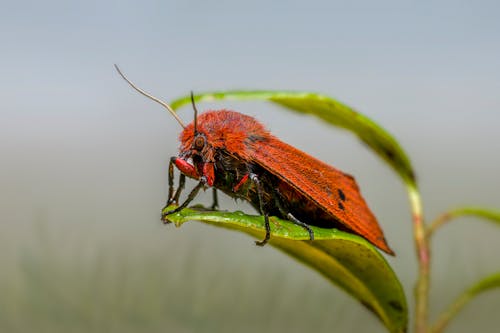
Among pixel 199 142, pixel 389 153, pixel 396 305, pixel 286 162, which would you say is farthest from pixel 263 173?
pixel 396 305

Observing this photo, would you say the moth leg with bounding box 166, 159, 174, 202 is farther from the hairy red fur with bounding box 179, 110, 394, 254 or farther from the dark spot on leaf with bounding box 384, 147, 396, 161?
the dark spot on leaf with bounding box 384, 147, 396, 161

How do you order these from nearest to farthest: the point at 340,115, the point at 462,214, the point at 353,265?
1. the point at 353,265
2. the point at 340,115
3. the point at 462,214

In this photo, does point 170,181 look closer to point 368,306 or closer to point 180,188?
point 180,188

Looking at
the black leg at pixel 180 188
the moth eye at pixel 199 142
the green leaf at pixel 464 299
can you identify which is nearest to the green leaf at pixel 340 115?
the moth eye at pixel 199 142

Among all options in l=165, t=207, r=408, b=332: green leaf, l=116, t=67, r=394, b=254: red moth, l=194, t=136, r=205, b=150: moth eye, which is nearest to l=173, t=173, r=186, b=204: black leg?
l=116, t=67, r=394, b=254: red moth

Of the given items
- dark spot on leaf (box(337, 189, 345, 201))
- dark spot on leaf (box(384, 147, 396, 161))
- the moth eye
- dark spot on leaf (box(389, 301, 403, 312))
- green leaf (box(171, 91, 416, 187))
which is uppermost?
green leaf (box(171, 91, 416, 187))

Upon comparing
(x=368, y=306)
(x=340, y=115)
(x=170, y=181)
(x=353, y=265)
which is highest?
(x=340, y=115)

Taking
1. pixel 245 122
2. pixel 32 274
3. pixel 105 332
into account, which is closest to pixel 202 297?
pixel 105 332

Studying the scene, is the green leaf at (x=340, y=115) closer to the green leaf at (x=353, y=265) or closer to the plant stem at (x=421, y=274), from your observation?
the plant stem at (x=421, y=274)
